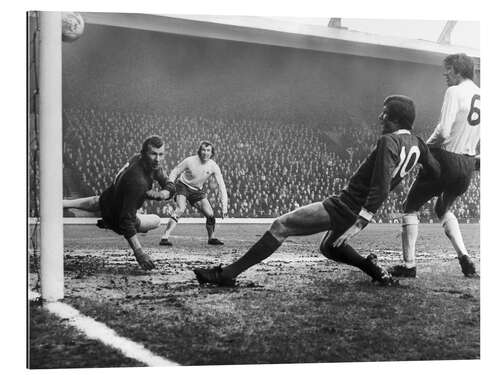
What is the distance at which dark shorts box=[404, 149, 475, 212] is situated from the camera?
5.69 meters

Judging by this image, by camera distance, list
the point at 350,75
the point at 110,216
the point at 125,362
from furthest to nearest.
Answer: the point at 350,75
the point at 110,216
the point at 125,362

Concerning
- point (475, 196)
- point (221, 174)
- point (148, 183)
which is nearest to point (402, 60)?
point (475, 196)

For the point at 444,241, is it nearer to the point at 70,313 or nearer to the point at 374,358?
the point at 374,358

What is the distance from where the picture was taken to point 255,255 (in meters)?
5.43

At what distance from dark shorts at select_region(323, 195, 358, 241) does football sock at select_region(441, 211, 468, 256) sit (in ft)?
2.64

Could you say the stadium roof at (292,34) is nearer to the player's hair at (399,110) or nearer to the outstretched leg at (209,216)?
the player's hair at (399,110)

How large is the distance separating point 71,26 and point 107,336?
2226 mm

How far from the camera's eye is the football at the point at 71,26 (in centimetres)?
506

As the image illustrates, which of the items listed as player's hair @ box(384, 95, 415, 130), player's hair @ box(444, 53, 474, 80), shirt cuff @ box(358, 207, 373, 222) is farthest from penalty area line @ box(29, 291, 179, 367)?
player's hair @ box(444, 53, 474, 80)

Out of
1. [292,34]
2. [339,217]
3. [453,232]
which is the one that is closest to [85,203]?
[339,217]

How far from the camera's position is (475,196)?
5.82m

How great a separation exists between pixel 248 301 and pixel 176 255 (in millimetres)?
645

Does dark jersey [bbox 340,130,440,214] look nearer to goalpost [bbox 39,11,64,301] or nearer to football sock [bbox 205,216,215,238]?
football sock [bbox 205,216,215,238]

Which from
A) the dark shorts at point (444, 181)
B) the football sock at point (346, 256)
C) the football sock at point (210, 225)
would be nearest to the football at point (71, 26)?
the football sock at point (210, 225)
